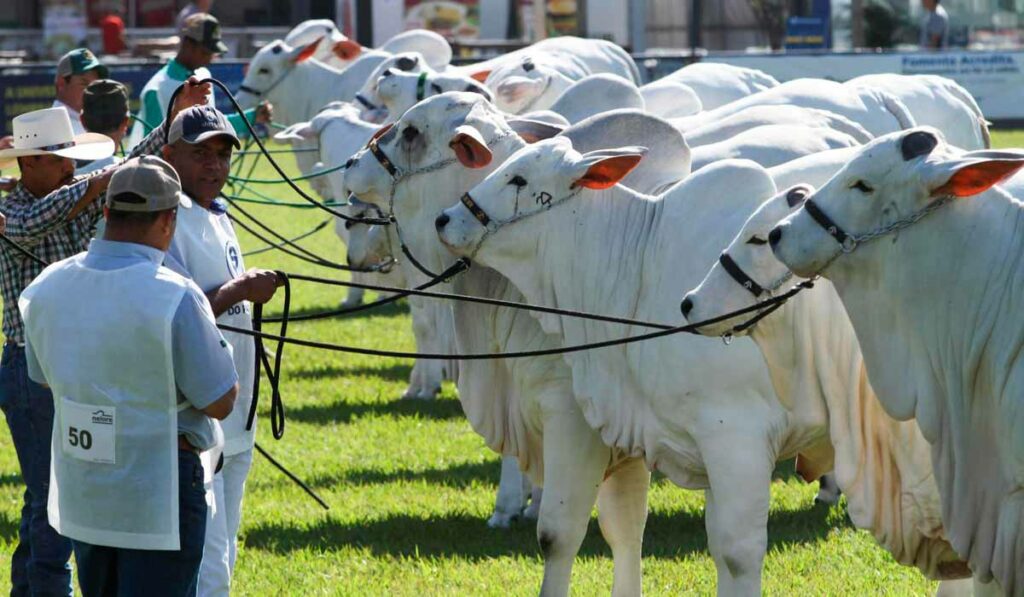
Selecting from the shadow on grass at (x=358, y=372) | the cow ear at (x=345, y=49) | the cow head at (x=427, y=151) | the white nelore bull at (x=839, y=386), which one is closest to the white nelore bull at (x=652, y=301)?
the white nelore bull at (x=839, y=386)

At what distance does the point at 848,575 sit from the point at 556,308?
197cm

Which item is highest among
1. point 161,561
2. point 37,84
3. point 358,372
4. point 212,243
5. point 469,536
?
point 212,243

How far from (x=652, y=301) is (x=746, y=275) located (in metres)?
0.74

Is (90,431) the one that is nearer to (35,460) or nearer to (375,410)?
(35,460)

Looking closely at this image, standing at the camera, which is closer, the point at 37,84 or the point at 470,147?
the point at 470,147

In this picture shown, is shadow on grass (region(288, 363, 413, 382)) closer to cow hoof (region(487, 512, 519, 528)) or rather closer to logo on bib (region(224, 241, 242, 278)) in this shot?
cow hoof (region(487, 512, 519, 528))

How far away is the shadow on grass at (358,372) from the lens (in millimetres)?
12336

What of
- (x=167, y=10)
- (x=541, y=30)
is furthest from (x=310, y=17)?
(x=541, y=30)

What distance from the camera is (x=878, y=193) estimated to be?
450 centimetres

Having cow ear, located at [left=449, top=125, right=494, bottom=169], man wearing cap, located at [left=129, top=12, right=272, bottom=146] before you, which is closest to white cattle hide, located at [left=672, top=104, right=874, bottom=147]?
cow ear, located at [left=449, top=125, right=494, bottom=169]

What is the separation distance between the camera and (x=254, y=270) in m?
5.11

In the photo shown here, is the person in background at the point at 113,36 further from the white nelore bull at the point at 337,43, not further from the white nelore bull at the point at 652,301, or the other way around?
the white nelore bull at the point at 652,301

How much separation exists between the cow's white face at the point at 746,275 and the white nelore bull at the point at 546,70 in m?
4.97

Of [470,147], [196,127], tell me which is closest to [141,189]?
[196,127]
